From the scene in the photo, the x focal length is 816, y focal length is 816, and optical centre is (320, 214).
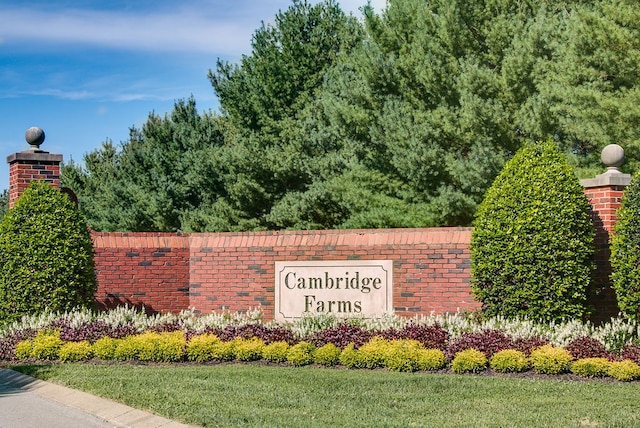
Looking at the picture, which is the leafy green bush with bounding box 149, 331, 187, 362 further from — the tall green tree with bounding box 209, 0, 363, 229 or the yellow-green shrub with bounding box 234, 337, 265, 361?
the tall green tree with bounding box 209, 0, 363, 229

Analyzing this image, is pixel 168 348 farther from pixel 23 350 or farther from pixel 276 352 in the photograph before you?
pixel 23 350

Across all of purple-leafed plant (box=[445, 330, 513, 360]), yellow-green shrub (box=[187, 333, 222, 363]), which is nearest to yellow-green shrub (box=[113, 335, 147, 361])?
yellow-green shrub (box=[187, 333, 222, 363])

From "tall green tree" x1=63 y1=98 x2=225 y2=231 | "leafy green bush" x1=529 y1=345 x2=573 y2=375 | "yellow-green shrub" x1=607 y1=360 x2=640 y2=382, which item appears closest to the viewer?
"yellow-green shrub" x1=607 y1=360 x2=640 y2=382

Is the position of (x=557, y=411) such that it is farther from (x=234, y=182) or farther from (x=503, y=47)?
(x=234, y=182)

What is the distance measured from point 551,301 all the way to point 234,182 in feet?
74.2

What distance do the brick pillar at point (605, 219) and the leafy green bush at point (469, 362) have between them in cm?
336

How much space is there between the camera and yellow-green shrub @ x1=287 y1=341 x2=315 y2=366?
36.2ft

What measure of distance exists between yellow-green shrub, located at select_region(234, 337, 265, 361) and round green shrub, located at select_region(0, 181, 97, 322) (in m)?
3.90

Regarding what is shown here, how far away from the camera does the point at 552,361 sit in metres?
9.80

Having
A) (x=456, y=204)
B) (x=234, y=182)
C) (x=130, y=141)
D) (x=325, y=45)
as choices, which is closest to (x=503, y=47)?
(x=456, y=204)

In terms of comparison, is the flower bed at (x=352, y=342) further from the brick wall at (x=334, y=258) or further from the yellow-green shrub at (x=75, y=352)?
the brick wall at (x=334, y=258)

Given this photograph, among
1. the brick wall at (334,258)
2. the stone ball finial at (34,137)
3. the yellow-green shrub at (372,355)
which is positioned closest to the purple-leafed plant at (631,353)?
the yellow-green shrub at (372,355)

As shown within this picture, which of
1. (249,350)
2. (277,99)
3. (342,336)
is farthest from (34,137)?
(277,99)

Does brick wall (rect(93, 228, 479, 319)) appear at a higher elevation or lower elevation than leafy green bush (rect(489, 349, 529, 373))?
higher
